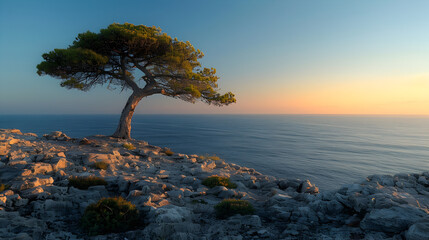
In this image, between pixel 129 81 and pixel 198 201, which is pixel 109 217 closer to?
pixel 198 201

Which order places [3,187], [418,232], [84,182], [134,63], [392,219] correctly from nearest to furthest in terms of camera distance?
[418,232] < [392,219] < [3,187] < [84,182] < [134,63]

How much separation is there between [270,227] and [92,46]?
2234 centimetres

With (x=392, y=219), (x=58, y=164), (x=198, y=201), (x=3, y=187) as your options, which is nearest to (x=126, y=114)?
(x=58, y=164)

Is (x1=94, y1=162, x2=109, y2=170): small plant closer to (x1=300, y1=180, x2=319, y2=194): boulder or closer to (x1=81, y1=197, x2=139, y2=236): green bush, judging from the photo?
(x1=81, y1=197, x2=139, y2=236): green bush

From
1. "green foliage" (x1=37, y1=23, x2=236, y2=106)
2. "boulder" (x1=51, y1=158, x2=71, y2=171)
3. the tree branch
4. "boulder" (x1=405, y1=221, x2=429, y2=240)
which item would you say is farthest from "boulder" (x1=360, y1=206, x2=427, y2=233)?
the tree branch

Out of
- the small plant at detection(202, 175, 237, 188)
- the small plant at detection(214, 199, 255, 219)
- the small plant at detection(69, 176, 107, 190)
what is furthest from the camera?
the small plant at detection(202, 175, 237, 188)

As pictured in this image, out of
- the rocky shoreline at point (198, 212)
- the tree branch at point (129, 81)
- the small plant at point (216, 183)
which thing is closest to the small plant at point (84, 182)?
the rocky shoreline at point (198, 212)

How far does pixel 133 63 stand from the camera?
2270 centimetres

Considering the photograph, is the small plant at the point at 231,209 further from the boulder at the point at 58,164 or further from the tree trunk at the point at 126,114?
the tree trunk at the point at 126,114

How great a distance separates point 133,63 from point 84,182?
17.7m

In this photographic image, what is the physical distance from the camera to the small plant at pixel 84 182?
7.87 m

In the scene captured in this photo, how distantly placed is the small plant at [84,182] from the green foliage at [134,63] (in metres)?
12.7

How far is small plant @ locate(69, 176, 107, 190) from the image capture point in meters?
7.87

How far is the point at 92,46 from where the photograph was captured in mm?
19922
